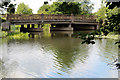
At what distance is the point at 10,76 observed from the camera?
7816mm

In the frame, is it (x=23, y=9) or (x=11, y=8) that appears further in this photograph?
(x=23, y=9)

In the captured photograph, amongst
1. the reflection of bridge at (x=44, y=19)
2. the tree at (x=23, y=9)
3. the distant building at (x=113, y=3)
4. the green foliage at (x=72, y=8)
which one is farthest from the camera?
the tree at (x=23, y=9)

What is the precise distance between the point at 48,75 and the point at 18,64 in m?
2.55

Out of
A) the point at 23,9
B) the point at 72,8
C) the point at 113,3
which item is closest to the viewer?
the point at 113,3

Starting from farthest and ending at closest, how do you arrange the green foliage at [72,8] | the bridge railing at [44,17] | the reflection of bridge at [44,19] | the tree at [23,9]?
the tree at [23,9] → the green foliage at [72,8] → the reflection of bridge at [44,19] → the bridge railing at [44,17]

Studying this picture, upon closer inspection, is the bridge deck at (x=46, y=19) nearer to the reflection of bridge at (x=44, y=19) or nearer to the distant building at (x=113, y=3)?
the reflection of bridge at (x=44, y=19)

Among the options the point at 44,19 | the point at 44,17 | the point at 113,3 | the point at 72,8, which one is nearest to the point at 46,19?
the point at 44,19

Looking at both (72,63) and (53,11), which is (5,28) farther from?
(72,63)

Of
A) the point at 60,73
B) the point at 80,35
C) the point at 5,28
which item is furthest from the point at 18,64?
the point at 5,28

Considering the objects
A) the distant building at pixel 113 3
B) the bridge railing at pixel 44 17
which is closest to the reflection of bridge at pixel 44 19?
the bridge railing at pixel 44 17

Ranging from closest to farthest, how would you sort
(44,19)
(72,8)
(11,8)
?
(11,8) → (44,19) → (72,8)

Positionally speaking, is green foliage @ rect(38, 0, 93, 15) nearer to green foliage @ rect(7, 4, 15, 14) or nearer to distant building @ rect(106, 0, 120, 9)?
green foliage @ rect(7, 4, 15, 14)

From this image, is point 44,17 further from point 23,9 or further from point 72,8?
point 23,9

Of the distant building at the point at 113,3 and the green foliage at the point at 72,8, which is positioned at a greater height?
the green foliage at the point at 72,8
